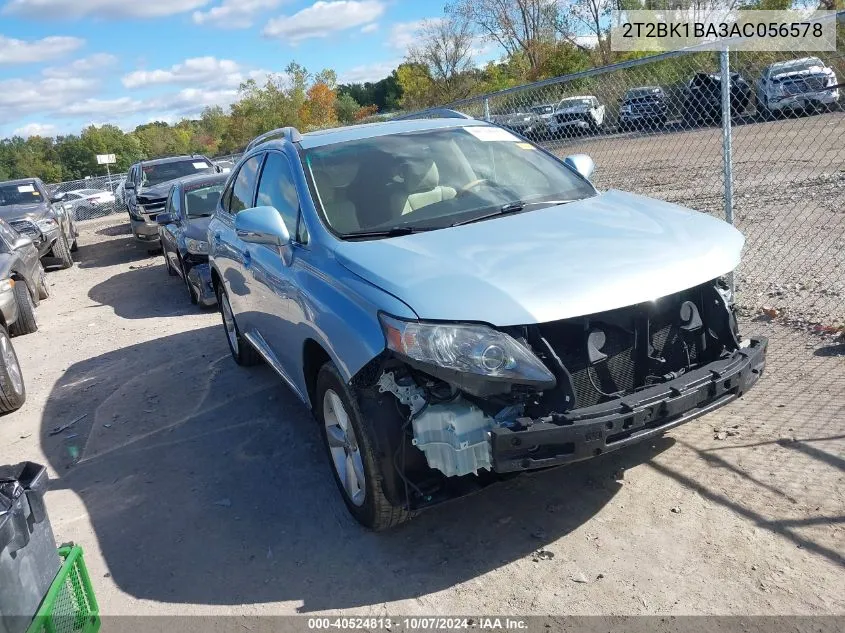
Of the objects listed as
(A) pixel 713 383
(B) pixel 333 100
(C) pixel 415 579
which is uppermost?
(B) pixel 333 100

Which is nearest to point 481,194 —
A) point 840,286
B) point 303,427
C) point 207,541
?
point 303,427

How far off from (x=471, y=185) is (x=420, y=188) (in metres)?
0.31

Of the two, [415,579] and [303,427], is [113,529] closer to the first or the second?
[303,427]

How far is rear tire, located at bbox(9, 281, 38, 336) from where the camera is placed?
8.63 meters

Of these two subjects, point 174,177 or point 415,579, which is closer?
point 415,579

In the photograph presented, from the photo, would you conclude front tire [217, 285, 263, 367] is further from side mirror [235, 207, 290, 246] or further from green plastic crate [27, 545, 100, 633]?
green plastic crate [27, 545, 100, 633]

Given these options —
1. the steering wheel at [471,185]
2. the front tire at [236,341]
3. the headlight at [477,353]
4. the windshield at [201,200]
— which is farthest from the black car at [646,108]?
the headlight at [477,353]

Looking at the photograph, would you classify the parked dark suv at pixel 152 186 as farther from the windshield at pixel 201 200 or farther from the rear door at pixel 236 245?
the rear door at pixel 236 245

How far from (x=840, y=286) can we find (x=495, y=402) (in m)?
4.65

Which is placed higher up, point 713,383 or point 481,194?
point 481,194

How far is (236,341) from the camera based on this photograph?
6418 millimetres

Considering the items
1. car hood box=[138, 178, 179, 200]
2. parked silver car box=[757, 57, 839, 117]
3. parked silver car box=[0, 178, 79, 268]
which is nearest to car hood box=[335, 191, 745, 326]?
parked silver car box=[757, 57, 839, 117]

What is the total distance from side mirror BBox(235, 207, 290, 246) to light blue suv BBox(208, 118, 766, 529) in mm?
14

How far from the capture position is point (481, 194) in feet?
13.5
